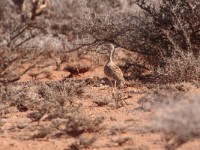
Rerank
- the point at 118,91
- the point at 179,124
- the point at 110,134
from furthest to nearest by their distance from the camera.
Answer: the point at 118,91
the point at 110,134
the point at 179,124

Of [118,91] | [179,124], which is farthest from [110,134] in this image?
[118,91]

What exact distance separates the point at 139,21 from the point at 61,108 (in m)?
3.74

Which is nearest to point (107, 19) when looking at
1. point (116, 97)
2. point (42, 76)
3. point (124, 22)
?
point (124, 22)

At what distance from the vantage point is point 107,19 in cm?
1004

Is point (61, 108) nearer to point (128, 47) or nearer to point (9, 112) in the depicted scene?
point (9, 112)

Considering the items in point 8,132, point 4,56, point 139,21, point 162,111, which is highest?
point 139,21

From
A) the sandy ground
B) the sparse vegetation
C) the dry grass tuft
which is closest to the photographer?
the dry grass tuft

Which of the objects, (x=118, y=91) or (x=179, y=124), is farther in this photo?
(x=118, y=91)

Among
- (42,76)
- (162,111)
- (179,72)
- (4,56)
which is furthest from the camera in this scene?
(42,76)

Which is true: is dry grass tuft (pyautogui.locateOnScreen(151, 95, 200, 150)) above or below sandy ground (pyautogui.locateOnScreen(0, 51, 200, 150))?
above

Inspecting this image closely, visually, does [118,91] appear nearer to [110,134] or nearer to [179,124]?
[110,134]

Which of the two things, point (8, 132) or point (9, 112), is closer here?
point (8, 132)

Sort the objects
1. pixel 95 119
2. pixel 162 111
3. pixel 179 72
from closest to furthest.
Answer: pixel 162 111 < pixel 95 119 < pixel 179 72

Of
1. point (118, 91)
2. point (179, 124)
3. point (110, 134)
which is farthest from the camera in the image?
point (118, 91)
